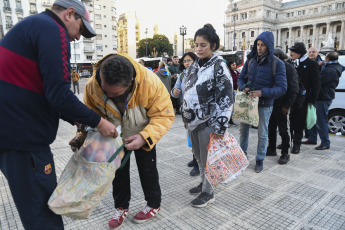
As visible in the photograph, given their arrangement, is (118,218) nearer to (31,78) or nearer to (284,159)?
(31,78)

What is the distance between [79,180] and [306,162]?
160 inches

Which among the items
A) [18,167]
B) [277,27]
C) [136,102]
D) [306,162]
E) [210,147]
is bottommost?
[306,162]

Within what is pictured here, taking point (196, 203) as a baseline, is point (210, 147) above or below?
above

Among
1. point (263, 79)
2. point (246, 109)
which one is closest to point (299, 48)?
point (263, 79)

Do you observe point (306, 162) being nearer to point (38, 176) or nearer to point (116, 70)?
point (116, 70)

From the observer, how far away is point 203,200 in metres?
2.93

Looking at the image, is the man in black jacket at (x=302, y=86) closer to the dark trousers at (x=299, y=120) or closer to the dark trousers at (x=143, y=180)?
the dark trousers at (x=299, y=120)

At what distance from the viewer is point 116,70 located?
1.74 meters

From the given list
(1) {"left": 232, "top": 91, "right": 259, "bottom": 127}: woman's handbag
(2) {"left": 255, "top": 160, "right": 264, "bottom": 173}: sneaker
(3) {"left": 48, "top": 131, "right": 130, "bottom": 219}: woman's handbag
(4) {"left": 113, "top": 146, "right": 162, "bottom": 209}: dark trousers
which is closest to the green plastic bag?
(2) {"left": 255, "top": 160, "right": 264, "bottom": 173}: sneaker

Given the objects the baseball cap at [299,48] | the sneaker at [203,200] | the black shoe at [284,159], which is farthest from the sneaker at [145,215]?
the baseball cap at [299,48]

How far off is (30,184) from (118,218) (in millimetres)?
1216

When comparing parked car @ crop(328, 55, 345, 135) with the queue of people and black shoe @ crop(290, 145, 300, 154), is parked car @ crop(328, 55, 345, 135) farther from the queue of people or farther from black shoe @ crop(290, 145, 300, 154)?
the queue of people

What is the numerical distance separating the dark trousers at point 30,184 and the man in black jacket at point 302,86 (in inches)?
178

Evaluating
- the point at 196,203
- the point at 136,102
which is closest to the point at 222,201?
the point at 196,203
